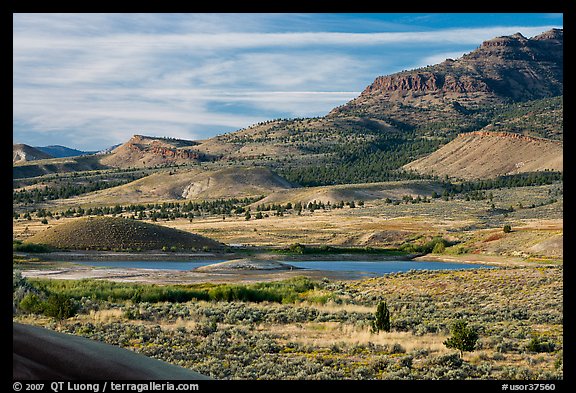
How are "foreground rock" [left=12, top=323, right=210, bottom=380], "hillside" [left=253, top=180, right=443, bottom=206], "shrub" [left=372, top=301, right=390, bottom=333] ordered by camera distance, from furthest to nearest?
"hillside" [left=253, top=180, right=443, bottom=206], "shrub" [left=372, top=301, right=390, bottom=333], "foreground rock" [left=12, top=323, right=210, bottom=380]

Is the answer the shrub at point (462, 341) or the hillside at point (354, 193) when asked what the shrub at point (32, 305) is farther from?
the hillside at point (354, 193)

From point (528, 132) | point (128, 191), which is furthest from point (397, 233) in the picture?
point (528, 132)

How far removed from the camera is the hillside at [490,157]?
163375 millimetres

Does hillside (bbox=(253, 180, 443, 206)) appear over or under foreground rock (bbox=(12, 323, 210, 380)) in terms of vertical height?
over

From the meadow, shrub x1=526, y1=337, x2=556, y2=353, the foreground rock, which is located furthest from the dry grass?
the foreground rock

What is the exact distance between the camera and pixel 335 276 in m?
45.8

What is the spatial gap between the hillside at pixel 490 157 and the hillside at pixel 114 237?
10980cm

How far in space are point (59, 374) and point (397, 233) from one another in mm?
68925

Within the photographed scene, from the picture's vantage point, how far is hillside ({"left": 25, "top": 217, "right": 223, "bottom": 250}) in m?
60.2

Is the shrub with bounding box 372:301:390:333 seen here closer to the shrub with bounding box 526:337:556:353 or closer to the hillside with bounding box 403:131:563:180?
the shrub with bounding box 526:337:556:353

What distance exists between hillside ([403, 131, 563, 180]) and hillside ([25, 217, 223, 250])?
110 m
